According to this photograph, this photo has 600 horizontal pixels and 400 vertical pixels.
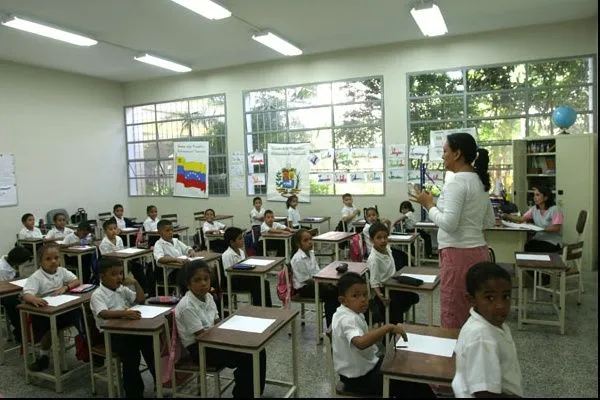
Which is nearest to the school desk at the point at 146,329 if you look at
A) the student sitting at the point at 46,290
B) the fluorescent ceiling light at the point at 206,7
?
the student sitting at the point at 46,290

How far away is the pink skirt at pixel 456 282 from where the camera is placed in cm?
224

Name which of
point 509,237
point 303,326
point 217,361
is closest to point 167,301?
point 217,361

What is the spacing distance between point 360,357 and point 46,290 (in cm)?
249

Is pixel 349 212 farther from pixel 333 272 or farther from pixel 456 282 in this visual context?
pixel 456 282

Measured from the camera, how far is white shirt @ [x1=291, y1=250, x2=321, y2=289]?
3.80 m

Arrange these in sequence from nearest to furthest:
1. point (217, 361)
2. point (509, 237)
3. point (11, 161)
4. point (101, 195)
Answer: point (217, 361)
point (509, 237)
point (11, 161)
point (101, 195)

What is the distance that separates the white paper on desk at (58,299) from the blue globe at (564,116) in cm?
638

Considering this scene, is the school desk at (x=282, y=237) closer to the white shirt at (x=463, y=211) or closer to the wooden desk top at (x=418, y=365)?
the white shirt at (x=463, y=211)

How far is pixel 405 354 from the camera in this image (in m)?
1.84

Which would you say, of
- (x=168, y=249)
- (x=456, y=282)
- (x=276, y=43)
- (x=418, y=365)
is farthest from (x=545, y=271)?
(x=276, y=43)

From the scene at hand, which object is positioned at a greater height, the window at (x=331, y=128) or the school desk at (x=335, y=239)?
the window at (x=331, y=128)

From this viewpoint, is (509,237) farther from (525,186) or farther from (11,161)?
(11,161)

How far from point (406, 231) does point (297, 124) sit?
3.11 m

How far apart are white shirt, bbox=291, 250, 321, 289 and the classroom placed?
47cm
